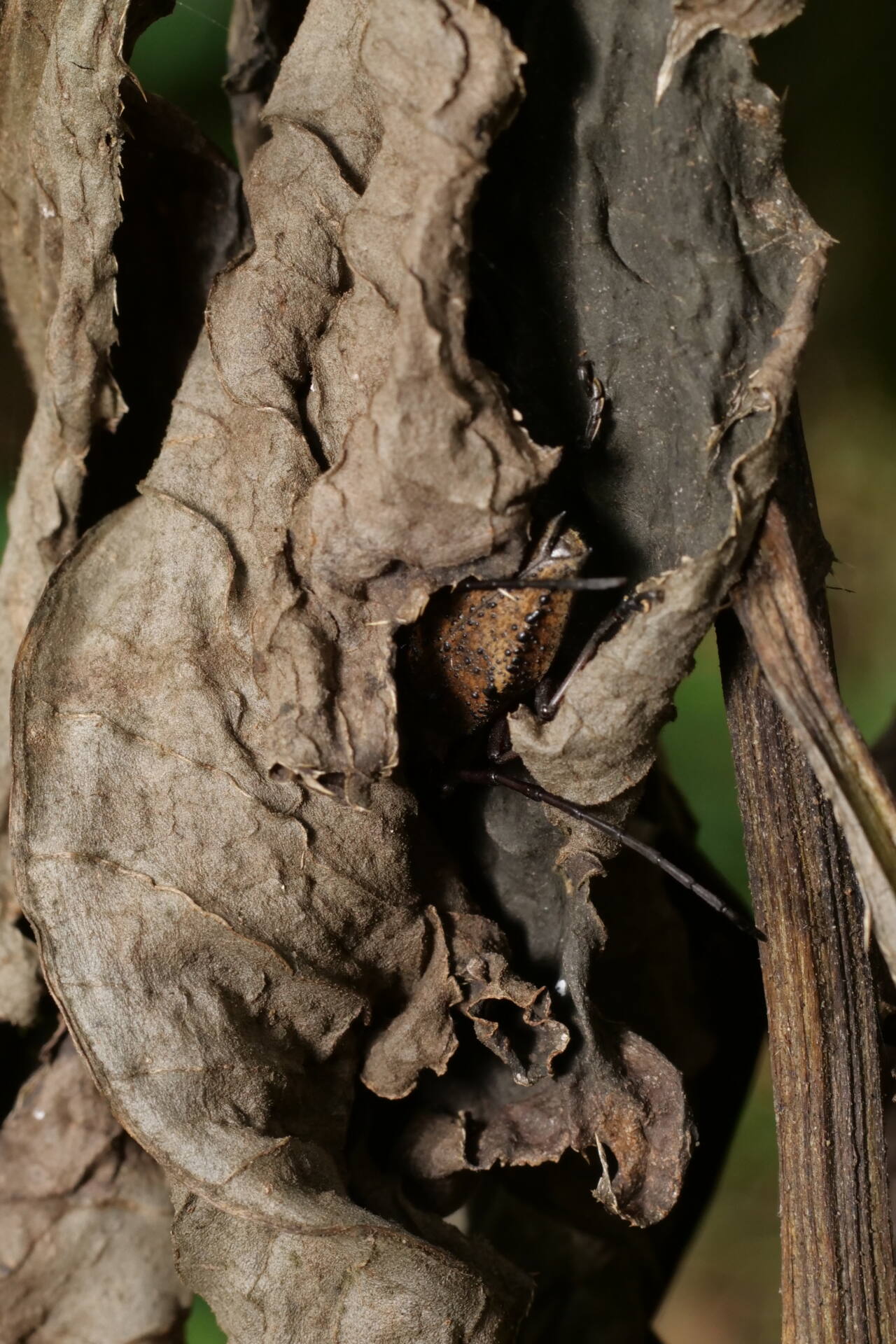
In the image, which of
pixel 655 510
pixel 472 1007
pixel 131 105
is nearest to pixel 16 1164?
pixel 472 1007

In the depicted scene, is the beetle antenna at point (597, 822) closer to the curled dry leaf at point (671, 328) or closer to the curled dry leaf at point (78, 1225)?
the curled dry leaf at point (671, 328)

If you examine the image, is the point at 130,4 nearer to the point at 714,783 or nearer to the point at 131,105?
the point at 131,105

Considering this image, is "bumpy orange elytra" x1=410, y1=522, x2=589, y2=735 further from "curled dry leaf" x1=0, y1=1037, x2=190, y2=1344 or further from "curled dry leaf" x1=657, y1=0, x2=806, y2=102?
"curled dry leaf" x1=0, y1=1037, x2=190, y2=1344

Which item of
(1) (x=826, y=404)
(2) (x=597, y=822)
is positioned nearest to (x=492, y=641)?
(2) (x=597, y=822)

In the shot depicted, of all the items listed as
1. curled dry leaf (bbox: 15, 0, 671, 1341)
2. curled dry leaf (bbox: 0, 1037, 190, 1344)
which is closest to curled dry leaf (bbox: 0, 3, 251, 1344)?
curled dry leaf (bbox: 0, 1037, 190, 1344)

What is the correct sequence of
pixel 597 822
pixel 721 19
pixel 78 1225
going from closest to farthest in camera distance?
pixel 721 19, pixel 597 822, pixel 78 1225

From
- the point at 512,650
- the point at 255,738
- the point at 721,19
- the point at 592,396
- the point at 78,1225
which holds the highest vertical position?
the point at 721,19

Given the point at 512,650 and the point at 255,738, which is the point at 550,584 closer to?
the point at 512,650
